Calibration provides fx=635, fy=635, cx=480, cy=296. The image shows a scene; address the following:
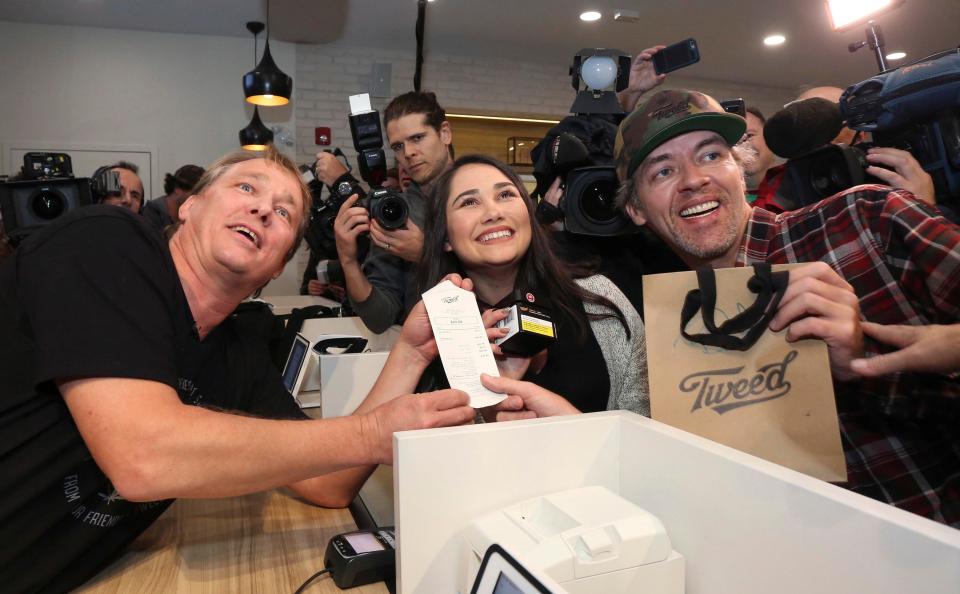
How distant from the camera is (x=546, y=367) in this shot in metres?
1.42

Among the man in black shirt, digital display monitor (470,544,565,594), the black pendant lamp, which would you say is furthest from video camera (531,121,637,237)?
the black pendant lamp

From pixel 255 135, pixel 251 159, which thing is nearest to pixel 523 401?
pixel 251 159

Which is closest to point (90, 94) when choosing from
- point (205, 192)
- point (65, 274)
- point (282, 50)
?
point (282, 50)

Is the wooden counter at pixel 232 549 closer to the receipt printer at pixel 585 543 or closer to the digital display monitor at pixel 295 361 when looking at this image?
the receipt printer at pixel 585 543

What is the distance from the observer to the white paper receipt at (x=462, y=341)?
94cm

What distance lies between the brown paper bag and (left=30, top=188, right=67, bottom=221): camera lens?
1.68 meters

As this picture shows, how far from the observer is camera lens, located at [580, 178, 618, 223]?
1.61 meters

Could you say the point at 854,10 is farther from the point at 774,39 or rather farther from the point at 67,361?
the point at 774,39

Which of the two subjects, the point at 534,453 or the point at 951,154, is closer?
the point at 534,453

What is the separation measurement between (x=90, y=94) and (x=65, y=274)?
5.15m

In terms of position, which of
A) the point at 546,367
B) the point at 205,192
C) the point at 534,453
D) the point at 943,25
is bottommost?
the point at 534,453

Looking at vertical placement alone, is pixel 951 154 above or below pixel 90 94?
below

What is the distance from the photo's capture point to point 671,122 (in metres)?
1.28

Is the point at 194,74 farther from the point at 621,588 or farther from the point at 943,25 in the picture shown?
the point at 943,25
